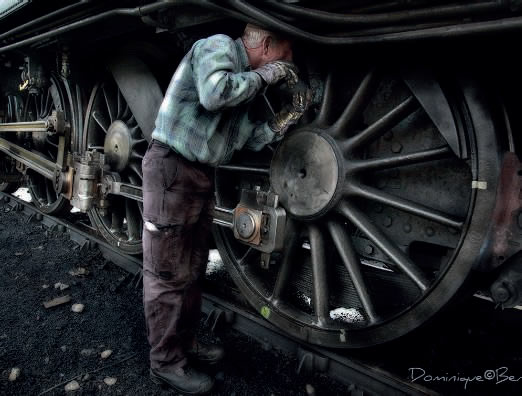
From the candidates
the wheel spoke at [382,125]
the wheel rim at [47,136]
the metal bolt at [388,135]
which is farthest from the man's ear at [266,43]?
the wheel rim at [47,136]

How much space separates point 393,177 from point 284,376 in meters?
1.17

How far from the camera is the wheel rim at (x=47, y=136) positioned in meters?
3.98

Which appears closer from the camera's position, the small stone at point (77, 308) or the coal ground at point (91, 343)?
the coal ground at point (91, 343)

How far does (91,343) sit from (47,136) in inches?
112

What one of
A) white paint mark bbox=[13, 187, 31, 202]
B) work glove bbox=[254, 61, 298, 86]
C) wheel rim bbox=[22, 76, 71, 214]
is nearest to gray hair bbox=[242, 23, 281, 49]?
work glove bbox=[254, 61, 298, 86]

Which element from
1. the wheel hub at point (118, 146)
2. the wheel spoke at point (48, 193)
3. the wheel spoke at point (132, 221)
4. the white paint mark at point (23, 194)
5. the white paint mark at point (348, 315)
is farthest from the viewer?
the white paint mark at point (23, 194)

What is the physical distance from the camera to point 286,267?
2250 millimetres

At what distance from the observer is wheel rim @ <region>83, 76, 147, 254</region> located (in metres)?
3.11

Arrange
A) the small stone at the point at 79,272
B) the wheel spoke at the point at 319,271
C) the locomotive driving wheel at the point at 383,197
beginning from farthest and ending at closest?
the small stone at the point at 79,272 < the wheel spoke at the point at 319,271 < the locomotive driving wheel at the point at 383,197

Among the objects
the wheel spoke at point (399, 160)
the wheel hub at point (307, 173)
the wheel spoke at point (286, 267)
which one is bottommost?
the wheel spoke at point (286, 267)

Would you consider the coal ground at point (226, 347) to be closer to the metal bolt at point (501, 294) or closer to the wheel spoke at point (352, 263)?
the wheel spoke at point (352, 263)

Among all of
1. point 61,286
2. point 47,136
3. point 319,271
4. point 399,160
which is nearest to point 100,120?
point 47,136

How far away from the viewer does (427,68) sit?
160cm

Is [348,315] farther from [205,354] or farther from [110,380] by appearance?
[110,380]
